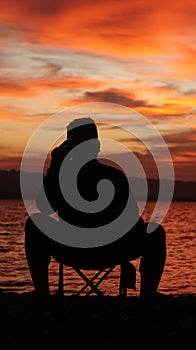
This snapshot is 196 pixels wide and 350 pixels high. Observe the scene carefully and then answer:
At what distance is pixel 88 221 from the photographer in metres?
5.93

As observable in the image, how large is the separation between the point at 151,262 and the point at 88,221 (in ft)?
2.34

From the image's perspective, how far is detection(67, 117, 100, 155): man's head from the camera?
5879mm

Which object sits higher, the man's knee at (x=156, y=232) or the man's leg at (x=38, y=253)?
the man's knee at (x=156, y=232)

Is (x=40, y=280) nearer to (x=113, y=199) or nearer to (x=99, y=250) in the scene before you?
(x=99, y=250)

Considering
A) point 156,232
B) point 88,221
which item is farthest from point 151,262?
point 88,221

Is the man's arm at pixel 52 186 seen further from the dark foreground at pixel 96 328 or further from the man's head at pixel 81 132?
the dark foreground at pixel 96 328

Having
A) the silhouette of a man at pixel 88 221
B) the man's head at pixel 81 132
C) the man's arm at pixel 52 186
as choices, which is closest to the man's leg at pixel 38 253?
the silhouette of a man at pixel 88 221

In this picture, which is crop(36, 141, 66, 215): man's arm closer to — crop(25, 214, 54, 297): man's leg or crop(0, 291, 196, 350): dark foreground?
crop(25, 214, 54, 297): man's leg

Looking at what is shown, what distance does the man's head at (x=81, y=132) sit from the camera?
5879 mm

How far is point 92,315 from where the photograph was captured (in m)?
6.48

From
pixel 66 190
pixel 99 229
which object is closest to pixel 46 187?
pixel 66 190

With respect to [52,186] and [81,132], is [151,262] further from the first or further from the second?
[81,132]

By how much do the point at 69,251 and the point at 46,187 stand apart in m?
0.65

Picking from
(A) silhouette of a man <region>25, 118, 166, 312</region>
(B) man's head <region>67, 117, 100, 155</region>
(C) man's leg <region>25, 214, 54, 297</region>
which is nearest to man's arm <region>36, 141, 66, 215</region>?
(A) silhouette of a man <region>25, 118, 166, 312</region>
